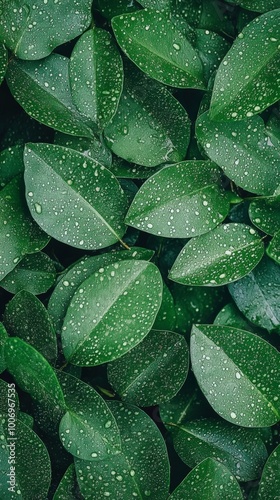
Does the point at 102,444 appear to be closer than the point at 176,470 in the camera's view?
Yes

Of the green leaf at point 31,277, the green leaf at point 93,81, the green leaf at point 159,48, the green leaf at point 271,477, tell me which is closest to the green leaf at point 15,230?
the green leaf at point 31,277

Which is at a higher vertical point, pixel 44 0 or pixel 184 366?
pixel 44 0

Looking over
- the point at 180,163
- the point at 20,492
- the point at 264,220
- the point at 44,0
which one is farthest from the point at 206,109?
the point at 20,492

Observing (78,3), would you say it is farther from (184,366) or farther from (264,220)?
(184,366)

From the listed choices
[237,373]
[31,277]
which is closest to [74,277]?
[31,277]

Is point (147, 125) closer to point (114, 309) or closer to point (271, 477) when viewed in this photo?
point (114, 309)

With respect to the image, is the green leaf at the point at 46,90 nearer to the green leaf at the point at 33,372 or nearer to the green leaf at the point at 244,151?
the green leaf at the point at 244,151

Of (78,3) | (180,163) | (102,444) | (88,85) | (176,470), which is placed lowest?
(176,470)
